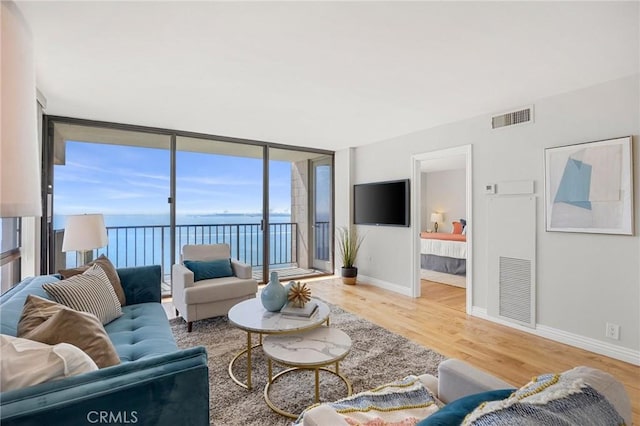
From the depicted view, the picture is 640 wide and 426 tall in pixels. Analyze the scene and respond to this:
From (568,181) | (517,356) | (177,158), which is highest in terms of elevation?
(177,158)

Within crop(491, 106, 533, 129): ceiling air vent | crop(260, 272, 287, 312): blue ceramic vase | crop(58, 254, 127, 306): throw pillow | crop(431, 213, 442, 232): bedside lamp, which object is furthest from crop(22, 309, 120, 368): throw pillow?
crop(431, 213, 442, 232): bedside lamp

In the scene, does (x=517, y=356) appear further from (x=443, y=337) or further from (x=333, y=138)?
(x=333, y=138)

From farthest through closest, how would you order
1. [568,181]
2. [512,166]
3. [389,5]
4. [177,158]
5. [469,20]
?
1. [177,158]
2. [512,166]
3. [568,181]
4. [469,20]
5. [389,5]

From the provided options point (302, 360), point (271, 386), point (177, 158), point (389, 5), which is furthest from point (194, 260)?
point (389, 5)

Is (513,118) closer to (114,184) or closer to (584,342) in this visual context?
(584,342)

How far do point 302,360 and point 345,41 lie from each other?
2.05 m

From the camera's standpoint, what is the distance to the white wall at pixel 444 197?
27.3 feet

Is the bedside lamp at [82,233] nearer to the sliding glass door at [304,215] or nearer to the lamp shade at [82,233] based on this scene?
the lamp shade at [82,233]

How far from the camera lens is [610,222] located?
2.64 m

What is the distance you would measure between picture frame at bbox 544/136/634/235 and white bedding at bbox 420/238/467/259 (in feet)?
8.12

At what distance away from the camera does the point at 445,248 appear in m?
5.72

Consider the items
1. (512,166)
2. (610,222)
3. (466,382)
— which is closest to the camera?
(466,382)

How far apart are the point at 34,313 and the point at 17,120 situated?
1.18 metres

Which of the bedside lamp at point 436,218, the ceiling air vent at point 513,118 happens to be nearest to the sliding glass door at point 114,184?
the ceiling air vent at point 513,118
